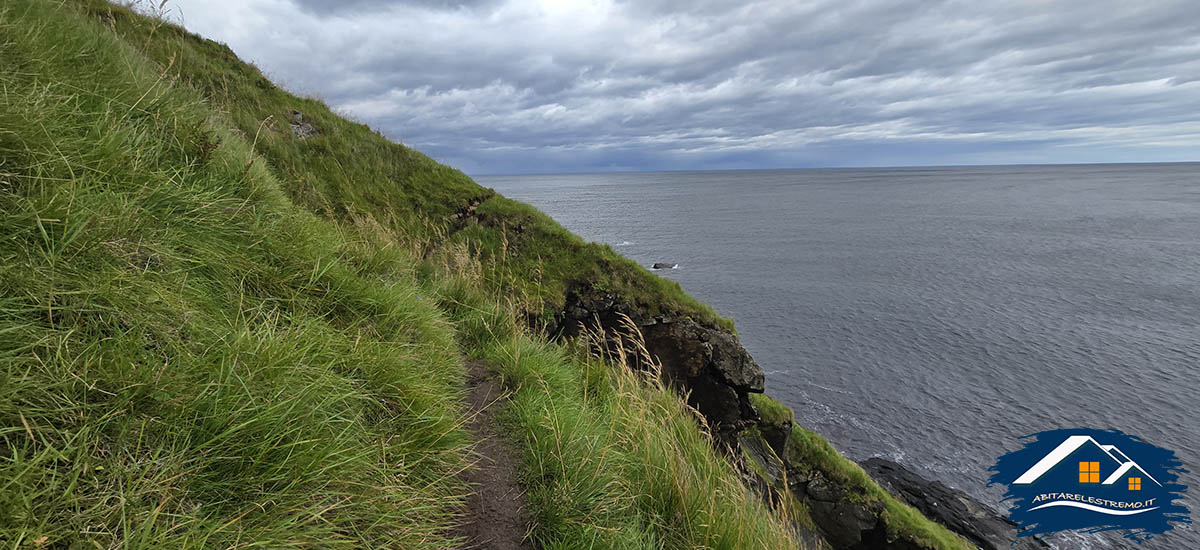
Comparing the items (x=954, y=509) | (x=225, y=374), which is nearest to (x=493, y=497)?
(x=225, y=374)

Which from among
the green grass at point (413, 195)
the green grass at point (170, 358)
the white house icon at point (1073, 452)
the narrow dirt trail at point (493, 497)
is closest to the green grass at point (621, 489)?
the narrow dirt trail at point (493, 497)

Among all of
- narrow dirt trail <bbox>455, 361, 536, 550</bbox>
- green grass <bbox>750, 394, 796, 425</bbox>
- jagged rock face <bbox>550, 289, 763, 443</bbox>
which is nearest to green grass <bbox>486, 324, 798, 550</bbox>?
narrow dirt trail <bbox>455, 361, 536, 550</bbox>

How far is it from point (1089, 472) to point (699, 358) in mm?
28075

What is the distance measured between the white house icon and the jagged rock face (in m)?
21.3

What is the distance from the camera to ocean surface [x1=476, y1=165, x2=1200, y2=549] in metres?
27.6

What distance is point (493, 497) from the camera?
3.41 m

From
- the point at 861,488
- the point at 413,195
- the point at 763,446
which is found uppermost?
the point at 413,195

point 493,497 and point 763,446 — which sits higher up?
point 493,497

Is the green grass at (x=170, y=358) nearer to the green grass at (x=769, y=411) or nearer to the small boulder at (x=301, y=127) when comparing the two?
the small boulder at (x=301, y=127)

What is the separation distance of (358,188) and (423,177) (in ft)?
7.92

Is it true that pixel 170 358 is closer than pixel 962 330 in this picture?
Yes

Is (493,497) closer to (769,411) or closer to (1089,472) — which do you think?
(769,411)

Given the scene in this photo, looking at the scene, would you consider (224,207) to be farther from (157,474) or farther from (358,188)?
(358,188)

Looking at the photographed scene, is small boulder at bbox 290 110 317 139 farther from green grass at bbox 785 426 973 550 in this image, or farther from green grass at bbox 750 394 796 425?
green grass at bbox 785 426 973 550
